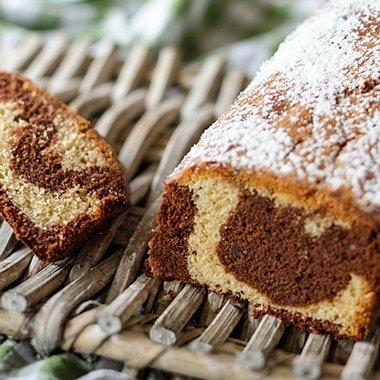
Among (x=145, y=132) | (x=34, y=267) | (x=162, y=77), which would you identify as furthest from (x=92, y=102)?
(x=34, y=267)

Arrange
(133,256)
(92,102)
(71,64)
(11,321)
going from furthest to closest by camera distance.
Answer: (71,64)
(92,102)
(133,256)
(11,321)

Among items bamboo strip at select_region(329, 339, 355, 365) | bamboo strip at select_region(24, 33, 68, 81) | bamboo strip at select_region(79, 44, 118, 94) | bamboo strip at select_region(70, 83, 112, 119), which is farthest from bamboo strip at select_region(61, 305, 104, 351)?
bamboo strip at select_region(24, 33, 68, 81)

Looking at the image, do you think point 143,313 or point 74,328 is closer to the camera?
point 74,328

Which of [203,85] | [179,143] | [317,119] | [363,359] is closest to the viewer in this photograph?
[363,359]

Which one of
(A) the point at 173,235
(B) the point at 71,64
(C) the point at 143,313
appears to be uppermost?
(B) the point at 71,64

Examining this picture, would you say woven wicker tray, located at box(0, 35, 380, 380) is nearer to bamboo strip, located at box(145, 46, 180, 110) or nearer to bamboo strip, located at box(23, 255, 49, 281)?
bamboo strip, located at box(23, 255, 49, 281)

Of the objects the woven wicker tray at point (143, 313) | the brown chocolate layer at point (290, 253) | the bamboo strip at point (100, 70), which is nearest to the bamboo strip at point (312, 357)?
the woven wicker tray at point (143, 313)

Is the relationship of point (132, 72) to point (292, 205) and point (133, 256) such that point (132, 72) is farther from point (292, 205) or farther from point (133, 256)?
point (292, 205)
